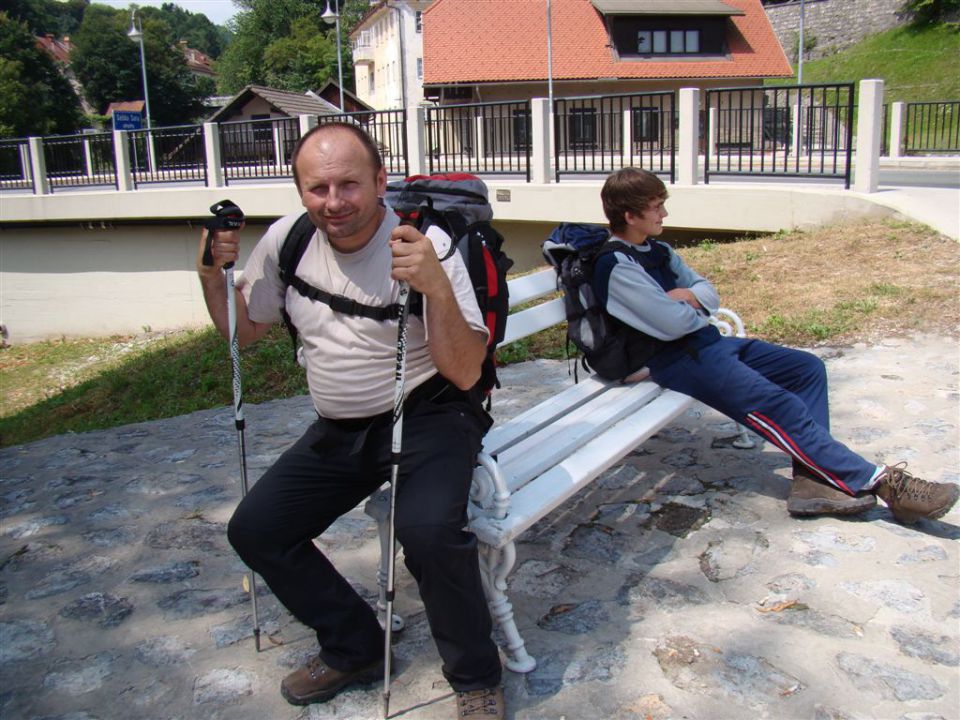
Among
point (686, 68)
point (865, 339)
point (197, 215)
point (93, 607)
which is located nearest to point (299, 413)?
point (93, 607)

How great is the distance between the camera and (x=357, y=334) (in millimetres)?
2799

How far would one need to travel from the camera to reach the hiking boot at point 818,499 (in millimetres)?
3676

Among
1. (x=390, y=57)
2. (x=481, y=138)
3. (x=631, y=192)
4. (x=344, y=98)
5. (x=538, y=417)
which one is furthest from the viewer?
(x=390, y=57)

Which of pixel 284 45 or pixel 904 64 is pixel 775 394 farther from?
pixel 284 45

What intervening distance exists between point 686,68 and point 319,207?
43.8 meters

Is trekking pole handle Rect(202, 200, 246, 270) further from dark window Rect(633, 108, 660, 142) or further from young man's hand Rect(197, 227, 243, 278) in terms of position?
dark window Rect(633, 108, 660, 142)

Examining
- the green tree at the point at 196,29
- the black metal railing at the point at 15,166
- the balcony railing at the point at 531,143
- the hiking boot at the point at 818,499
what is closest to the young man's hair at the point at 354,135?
the hiking boot at the point at 818,499

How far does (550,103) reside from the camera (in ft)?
48.4

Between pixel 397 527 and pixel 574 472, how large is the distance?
0.85 metres

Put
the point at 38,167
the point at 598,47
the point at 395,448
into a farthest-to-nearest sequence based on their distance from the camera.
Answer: the point at 598,47, the point at 38,167, the point at 395,448

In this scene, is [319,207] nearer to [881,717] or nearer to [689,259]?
[881,717]

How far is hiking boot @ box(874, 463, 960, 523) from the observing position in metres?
3.53

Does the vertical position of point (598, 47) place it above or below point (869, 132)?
above

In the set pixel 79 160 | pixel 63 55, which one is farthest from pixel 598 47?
pixel 63 55
